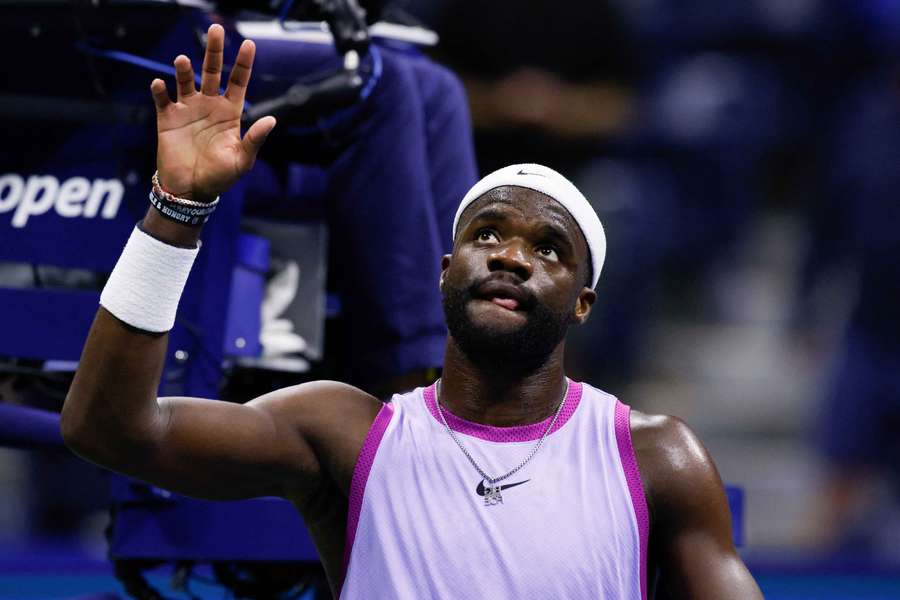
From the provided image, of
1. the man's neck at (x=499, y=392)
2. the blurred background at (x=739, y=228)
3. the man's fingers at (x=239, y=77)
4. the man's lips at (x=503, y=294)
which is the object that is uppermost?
the man's fingers at (x=239, y=77)

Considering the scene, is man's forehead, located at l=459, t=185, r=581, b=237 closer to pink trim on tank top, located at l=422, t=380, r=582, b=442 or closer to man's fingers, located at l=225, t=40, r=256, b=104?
pink trim on tank top, located at l=422, t=380, r=582, b=442

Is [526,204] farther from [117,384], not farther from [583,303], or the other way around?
[117,384]

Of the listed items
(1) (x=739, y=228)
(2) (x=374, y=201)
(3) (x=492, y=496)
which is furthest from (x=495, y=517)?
(1) (x=739, y=228)

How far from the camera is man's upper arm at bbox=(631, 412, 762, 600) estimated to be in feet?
6.95

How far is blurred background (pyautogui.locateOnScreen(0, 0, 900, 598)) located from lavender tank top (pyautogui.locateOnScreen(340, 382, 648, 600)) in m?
3.58

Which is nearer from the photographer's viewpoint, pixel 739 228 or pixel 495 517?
pixel 495 517

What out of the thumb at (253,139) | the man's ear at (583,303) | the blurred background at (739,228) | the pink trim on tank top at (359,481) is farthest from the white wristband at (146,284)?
the blurred background at (739,228)

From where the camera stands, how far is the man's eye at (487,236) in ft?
7.33

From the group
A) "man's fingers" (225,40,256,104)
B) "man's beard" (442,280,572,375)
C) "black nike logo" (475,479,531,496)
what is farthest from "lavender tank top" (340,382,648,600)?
"man's fingers" (225,40,256,104)

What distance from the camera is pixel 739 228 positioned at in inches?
275

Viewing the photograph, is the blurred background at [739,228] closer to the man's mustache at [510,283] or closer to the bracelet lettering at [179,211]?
the man's mustache at [510,283]

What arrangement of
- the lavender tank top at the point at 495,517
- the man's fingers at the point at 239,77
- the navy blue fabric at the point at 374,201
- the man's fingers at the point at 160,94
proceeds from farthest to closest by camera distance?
the navy blue fabric at the point at 374,201 < the lavender tank top at the point at 495,517 < the man's fingers at the point at 239,77 < the man's fingers at the point at 160,94

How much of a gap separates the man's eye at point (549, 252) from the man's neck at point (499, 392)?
14 cm

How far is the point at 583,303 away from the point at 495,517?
40cm
